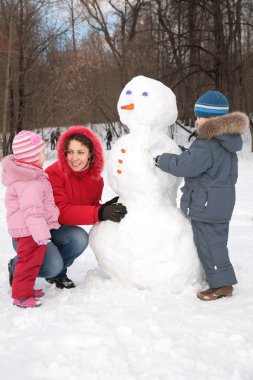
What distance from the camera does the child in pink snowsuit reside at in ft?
8.48

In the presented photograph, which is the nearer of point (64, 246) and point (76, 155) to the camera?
point (76, 155)

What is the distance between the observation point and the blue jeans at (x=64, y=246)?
284 centimetres

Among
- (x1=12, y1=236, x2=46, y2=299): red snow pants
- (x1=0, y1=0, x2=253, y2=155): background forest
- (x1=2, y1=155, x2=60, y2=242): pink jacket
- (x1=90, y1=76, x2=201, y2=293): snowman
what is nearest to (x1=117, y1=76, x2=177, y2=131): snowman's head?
(x1=90, y1=76, x2=201, y2=293): snowman

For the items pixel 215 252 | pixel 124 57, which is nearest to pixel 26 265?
pixel 215 252

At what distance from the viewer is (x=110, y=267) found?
2859mm

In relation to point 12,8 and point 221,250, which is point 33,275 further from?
point 12,8

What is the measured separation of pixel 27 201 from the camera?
8.48ft

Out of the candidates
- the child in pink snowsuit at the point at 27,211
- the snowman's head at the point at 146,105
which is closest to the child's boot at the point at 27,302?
the child in pink snowsuit at the point at 27,211

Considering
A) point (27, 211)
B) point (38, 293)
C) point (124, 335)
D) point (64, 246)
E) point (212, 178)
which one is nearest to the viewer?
point (124, 335)

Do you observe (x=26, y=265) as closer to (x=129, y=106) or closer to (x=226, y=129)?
(x=129, y=106)

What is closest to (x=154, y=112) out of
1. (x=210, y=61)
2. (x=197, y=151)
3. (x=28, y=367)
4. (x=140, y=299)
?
(x=197, y=151)

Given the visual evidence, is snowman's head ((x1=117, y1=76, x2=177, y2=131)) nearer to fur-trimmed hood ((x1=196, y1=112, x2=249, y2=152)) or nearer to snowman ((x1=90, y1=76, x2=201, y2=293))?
snowman ((x1=90, y1=76, x2=201, y2=293))

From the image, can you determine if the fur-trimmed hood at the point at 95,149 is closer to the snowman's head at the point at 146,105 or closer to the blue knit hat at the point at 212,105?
the snowman's head at the point at 146,105

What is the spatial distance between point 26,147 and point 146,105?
816mm
